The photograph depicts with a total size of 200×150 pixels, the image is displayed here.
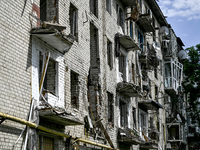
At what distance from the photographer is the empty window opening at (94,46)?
2109 centimetres

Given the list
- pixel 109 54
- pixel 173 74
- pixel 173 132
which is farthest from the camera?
pixel 173 132

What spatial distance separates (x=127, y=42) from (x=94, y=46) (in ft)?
14.3

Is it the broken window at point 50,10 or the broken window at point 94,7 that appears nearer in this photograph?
the broken window at point 50,10

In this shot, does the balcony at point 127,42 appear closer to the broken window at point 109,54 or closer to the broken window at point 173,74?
the broken window at point 109,54

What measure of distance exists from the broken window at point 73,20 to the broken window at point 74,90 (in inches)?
64.2

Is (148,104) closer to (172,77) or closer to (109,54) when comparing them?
(109,54)

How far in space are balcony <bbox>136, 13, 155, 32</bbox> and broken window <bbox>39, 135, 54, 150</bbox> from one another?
16333mm

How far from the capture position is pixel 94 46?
21281mm

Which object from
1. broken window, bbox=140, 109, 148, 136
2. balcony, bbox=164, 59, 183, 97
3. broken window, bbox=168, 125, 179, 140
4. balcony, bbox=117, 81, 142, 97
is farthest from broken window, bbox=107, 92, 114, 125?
broken window, bbox=168, 125, 179, 140

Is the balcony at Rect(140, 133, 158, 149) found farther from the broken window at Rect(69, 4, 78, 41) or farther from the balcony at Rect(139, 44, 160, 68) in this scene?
the broken window at Rect(69, 4, 78, 41)

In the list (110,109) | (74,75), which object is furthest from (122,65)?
(74,75)

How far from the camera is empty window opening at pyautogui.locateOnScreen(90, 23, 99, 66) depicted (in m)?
21.1

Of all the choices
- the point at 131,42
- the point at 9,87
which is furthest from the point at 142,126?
the point at 9,87

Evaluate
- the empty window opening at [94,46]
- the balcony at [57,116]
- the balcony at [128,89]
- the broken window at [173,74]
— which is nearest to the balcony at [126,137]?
the balcony at [128,89]
